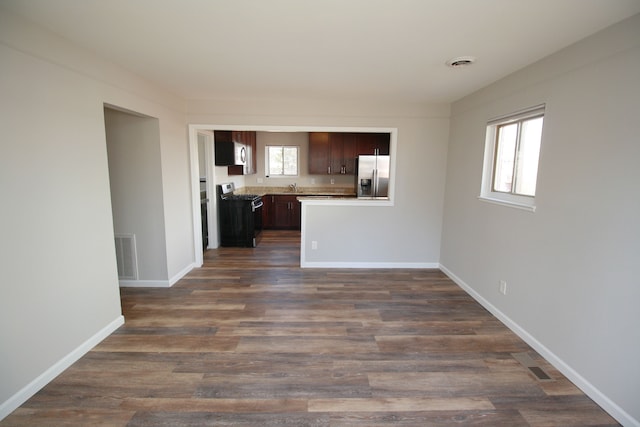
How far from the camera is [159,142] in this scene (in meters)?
3.31

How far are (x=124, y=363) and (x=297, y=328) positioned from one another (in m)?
1.37

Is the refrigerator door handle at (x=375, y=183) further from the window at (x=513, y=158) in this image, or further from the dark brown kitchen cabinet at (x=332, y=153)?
the window at (x=513, y=158)

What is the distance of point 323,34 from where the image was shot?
199 centimetres

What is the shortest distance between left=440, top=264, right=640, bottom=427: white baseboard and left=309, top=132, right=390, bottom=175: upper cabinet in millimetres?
4255

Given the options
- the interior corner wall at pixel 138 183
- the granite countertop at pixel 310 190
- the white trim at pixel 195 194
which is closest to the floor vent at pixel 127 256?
the interior corner wall at pixel 138 183

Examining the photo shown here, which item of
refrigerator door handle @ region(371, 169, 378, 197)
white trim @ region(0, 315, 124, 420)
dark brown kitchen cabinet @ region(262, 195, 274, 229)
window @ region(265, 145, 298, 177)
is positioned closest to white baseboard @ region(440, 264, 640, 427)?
refrigerator door handle @ region(371, 169, 378, 197)

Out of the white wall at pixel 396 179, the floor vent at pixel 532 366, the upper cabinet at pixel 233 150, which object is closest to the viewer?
the floor vent at pixel 532 366

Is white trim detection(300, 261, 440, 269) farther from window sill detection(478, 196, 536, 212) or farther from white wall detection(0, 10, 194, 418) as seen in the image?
white wall detection(0, 10, 194, 418)

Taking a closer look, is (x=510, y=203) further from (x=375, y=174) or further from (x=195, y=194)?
(x=195, y=194)

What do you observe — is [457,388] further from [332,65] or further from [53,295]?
[53,295]

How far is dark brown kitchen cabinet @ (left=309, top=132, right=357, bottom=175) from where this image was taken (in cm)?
670

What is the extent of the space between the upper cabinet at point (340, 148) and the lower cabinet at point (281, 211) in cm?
93

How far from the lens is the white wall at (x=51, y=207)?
5.73 feet

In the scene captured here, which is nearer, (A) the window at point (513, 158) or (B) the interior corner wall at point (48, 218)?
(B) the interior corner wall at point (48, 218)
